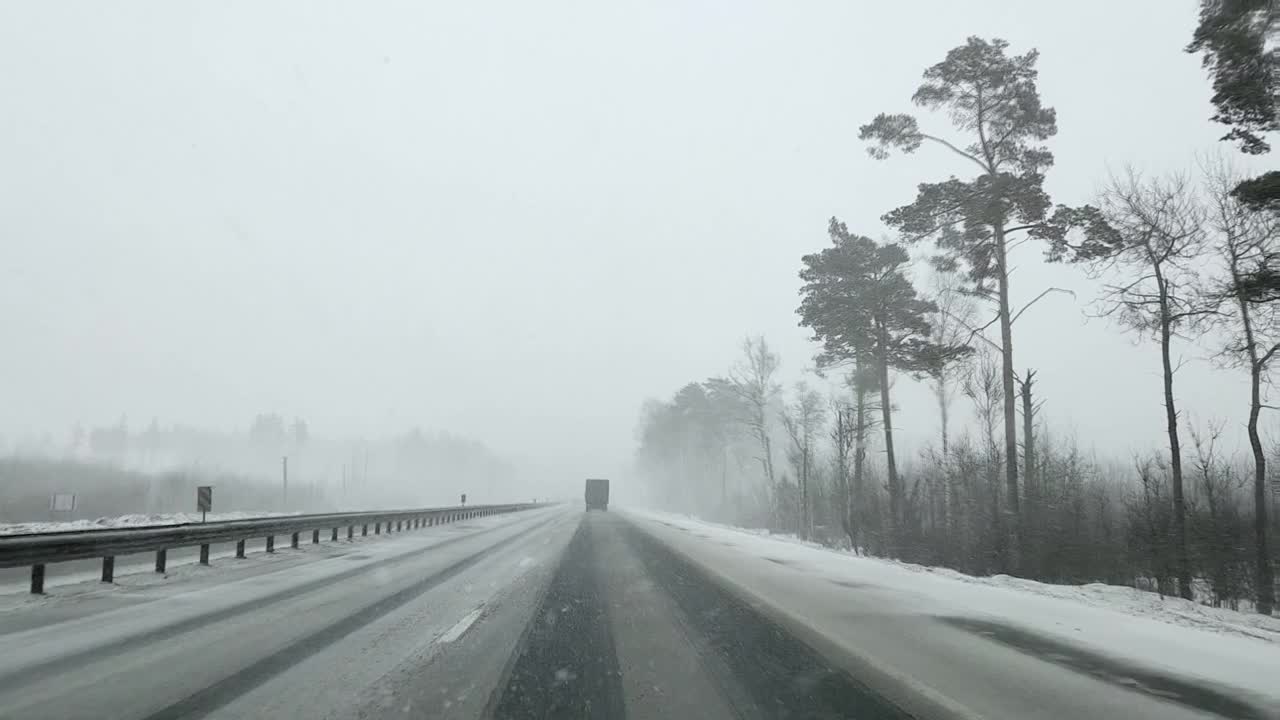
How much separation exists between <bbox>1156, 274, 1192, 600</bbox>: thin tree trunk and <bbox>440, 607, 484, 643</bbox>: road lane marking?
12.7 m

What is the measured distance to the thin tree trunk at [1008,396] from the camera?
48.5 ft

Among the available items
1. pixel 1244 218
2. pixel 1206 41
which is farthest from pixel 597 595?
pixel 1244 218

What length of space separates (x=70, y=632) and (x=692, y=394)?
2038 inches

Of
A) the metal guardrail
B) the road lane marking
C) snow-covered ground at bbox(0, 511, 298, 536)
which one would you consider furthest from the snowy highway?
snow-covered ground at bbox(0, 511, 298, 536)

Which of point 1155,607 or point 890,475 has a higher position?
point 890,475

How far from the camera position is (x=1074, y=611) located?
8000mm

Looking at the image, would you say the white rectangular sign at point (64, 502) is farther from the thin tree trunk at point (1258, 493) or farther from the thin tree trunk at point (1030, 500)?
the thin tree trunk at point (1258, 493)

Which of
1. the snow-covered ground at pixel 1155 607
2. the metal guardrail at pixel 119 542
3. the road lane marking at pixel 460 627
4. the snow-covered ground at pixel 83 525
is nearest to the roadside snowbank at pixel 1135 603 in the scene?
the snow-covered ground at pixel 1155 607

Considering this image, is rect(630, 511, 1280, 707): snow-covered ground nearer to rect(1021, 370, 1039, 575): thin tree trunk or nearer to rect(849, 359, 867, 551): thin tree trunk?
rect(1021, 370, 1039, 575): thin tree trunk

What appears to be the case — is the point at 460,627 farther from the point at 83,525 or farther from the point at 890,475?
the point at 83,525

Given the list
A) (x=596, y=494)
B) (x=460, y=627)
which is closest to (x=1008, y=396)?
(x=460, y=627)

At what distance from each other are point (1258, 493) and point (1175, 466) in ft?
5.25

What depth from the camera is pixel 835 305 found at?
82.2ft

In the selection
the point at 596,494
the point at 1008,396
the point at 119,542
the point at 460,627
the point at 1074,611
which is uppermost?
the point at 1008,396
